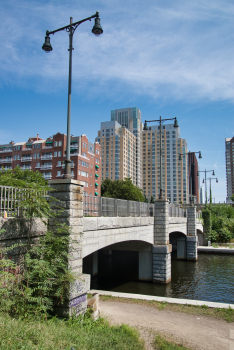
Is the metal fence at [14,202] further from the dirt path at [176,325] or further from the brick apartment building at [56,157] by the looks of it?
the brick apartment building at [56,157]

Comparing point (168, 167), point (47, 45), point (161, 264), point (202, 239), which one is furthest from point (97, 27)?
point (168, 167)

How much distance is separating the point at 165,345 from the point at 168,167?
148 metres

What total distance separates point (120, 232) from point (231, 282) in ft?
38.9

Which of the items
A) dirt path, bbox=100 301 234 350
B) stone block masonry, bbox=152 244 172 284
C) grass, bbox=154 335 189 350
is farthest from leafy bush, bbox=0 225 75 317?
stone block masonry, bbox=152 244 172 284

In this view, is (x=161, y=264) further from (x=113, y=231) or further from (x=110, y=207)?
(x=110, y=207)

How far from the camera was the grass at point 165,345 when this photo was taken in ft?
24.5

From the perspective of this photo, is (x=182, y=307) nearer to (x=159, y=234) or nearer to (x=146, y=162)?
(x=159, y=234)

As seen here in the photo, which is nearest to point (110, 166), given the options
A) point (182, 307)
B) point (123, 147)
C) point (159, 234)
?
point (123, 147)

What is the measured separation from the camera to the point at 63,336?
615 centimetres

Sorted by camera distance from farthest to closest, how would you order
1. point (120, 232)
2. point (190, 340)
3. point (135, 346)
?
point (120, 232) < point (190, 340) < point (135, 346)

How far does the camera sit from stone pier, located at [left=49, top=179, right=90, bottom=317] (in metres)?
8.57

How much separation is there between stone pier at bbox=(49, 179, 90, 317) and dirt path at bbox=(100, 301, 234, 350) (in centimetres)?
175

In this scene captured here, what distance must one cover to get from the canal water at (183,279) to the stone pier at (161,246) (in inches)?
27.4

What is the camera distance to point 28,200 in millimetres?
7699
